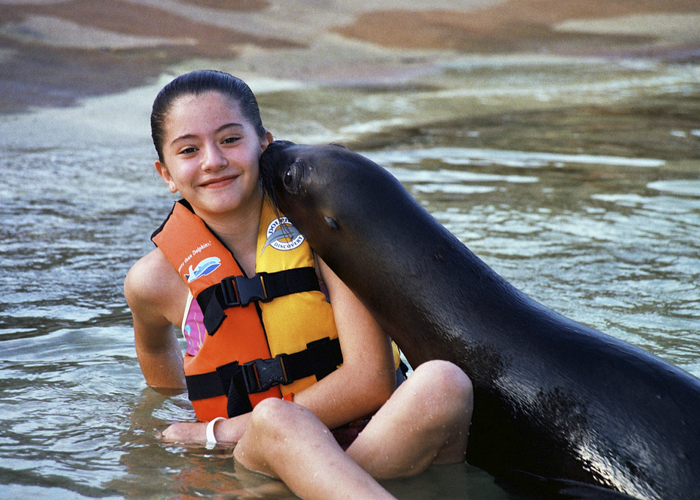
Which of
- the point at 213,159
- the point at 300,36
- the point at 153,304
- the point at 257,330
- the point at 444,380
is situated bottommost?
the point at 444,380

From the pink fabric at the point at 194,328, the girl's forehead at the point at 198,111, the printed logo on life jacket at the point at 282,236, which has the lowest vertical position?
the pink fabric at the point at 194,328

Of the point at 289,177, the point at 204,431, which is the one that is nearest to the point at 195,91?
the point at 289,177

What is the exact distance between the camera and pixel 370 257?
3.19 m

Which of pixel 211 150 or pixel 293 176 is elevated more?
pixel 211 150

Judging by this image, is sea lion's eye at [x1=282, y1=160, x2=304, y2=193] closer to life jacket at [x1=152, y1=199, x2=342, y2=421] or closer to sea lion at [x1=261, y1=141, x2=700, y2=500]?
sea lion at [x1=261, y1=141, x2=700, y2=500]

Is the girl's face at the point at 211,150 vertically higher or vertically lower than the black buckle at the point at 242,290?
higher

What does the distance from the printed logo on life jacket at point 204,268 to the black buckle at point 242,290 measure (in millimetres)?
78

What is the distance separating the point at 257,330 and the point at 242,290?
0.16m

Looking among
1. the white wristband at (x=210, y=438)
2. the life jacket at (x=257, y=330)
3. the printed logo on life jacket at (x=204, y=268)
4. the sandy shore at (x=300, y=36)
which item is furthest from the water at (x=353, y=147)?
the sandy shore at (x=300, y=36)

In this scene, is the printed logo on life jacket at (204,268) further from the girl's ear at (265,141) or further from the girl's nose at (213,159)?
the girl's ear at (265,141)

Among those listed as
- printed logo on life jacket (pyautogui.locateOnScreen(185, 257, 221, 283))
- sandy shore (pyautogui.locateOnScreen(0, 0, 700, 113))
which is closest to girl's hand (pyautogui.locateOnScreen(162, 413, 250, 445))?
printed logo on life jacket (pyautogui.locateOnScreen(185, 257, 221, 283))

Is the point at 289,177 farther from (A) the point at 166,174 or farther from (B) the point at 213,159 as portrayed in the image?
(A) the point at 166,174

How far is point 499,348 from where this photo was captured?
2928 mm

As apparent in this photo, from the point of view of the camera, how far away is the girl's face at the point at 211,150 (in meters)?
3.17
